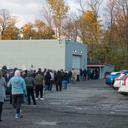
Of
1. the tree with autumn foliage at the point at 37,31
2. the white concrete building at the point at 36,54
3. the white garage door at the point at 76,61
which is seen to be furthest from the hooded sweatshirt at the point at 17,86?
the tree with autumn foliage at the point at 37,31

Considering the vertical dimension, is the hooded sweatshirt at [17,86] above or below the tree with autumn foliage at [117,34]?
below

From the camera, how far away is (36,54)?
61.4m

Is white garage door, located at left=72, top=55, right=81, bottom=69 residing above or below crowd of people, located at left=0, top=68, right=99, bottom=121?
above

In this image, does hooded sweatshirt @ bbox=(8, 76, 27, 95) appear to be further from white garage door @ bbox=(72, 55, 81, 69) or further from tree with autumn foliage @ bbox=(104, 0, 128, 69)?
tree with autumn foliage @ bbox=(104, 0, 128, 69)

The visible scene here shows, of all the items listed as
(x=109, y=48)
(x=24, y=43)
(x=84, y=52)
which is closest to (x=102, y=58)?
(x=109, y=48)

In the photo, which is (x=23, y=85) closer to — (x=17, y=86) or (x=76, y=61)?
(x=17, y=86)

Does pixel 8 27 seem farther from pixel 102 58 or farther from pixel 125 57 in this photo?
pixel 125 57

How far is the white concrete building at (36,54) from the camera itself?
61062 mm

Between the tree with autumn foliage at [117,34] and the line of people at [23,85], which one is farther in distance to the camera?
the tree with autumn foliage at [117,34]

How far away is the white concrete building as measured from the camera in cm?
6106

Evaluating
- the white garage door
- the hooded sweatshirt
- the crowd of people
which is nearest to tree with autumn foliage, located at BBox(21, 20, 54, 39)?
the white garage door

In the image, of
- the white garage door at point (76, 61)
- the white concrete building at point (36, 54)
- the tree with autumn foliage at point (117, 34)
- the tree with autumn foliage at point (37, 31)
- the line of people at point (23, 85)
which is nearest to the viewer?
the line of people at point (23, 85)

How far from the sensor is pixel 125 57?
270ft

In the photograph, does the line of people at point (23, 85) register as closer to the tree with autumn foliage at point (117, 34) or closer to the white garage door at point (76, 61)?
the white garage door at point (76, 61)
